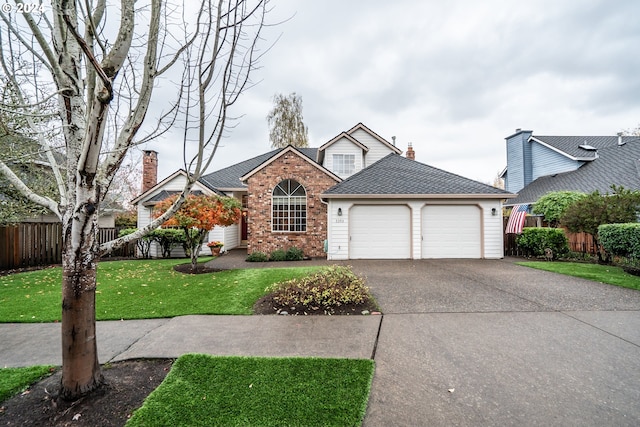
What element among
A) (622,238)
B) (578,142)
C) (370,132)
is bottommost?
(622,238)

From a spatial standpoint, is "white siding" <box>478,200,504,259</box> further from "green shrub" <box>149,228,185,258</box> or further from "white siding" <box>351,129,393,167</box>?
"green shrub" <box>149,228,185,258</box>

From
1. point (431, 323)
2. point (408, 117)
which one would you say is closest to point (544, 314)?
point (431, 323)

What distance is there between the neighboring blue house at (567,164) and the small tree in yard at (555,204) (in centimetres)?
265

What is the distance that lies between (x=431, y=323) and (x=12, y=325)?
671 cm

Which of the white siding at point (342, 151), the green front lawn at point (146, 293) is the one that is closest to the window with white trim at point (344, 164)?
the white siding at point (342, 151)

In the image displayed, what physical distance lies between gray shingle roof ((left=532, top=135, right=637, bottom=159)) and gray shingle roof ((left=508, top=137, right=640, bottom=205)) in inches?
34.8

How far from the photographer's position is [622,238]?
8414 millimetres

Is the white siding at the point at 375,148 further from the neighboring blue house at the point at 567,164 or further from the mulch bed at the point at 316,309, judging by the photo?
the mulch bed at the point at 316,309

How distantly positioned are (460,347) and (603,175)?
1825cm

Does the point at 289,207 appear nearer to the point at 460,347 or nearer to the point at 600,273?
the point at 460,347

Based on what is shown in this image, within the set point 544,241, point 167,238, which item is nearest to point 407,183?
point 544,241

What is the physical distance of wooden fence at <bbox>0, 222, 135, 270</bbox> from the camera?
984 cm

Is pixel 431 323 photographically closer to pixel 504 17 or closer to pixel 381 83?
pixel 504 17

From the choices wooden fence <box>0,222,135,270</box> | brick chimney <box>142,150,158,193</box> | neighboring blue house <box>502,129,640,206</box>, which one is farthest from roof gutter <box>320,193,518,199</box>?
brick chimney <box>142,150,158,193</box>
